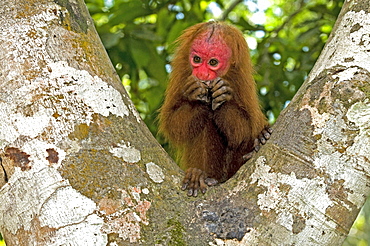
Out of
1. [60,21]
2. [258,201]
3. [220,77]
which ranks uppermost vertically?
[60,21]

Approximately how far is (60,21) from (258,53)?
3.00 meters

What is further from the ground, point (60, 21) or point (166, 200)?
point (60, 21)

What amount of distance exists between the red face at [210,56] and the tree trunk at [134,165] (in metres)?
1.29

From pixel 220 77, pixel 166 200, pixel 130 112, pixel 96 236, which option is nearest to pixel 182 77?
pixel 220 77

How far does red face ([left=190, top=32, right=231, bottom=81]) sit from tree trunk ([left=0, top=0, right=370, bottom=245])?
129cm

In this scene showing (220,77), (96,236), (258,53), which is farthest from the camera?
(258,53)

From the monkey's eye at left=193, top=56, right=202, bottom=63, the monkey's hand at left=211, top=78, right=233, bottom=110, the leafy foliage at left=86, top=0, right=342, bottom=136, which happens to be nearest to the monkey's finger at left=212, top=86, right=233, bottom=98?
the monkey's hand at left=211, top=78, right=233, bottom=110

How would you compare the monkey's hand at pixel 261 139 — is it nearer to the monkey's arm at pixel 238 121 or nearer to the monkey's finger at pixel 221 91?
the monkey's arm at pixel 238 121

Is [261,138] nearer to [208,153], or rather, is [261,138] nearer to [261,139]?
[261,139]

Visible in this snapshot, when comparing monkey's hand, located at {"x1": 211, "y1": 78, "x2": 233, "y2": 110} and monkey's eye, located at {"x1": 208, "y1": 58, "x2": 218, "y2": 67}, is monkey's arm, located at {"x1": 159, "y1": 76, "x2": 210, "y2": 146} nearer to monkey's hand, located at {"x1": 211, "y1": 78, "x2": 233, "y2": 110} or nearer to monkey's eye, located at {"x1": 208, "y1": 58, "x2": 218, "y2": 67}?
monkey's hand, located at {"x1": 211, "y1": 78, "x2": 233, "y2": 110}

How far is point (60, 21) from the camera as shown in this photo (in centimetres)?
220

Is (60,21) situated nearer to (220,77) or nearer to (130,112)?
(130,112)

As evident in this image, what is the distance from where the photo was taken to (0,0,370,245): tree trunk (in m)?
1.88

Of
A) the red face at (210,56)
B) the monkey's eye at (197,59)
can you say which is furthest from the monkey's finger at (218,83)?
the monkey's eye at (197,59)
